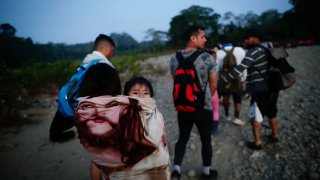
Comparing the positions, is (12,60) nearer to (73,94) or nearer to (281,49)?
(73,94)

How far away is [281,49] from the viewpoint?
3.00 meters

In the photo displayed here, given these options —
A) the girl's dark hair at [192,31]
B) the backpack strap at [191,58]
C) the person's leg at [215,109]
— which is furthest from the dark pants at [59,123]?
the person's leg at [215,109]

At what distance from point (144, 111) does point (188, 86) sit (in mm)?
1219

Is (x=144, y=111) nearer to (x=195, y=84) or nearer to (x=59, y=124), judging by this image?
(x=195, y=84)

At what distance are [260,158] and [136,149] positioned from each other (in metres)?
2.56

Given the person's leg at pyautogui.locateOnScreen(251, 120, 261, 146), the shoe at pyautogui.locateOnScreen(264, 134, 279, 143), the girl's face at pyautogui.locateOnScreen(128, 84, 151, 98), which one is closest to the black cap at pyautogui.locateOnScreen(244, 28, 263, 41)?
the person's leg at pyautogui.locateOnScreen(251, 120, 261, 146)

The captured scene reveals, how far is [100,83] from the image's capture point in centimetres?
156

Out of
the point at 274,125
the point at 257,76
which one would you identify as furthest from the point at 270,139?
the point at 257,76

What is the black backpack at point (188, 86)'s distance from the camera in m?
2.36

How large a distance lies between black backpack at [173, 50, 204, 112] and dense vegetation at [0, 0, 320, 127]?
0.43m

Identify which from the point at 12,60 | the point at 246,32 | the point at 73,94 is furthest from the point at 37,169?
the point at 12,60

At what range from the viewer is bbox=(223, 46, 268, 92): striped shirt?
9.60 feet

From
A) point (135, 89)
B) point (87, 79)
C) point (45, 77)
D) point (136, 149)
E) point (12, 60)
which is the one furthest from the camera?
point (12, 60)

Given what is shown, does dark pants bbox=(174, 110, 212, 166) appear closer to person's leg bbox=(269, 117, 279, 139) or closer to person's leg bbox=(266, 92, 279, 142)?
person's leg bbox=(266, 92, 279, 142)
